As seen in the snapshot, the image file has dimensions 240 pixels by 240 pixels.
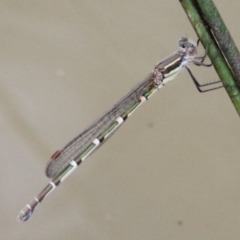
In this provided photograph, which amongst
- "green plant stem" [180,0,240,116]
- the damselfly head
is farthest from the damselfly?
"green plant stem" [180,0,240,116]

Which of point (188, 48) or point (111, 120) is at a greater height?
point (188, 48)

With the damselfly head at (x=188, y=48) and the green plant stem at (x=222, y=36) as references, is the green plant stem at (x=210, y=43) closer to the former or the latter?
the green plant stem at (x=222, y=36)

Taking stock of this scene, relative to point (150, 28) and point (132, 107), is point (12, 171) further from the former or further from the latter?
point (150, 28)

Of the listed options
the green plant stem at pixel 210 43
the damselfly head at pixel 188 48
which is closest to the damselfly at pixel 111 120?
the damselfly head at pixel 188 48

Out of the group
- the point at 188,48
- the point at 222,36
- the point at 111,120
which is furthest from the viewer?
the point at 111,120

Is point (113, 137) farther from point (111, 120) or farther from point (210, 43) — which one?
point (210, 43)

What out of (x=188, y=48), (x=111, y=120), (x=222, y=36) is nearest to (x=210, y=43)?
(x=222, y=36)
